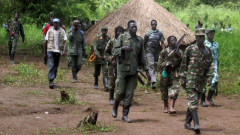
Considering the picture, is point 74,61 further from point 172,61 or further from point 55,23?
point 172,61

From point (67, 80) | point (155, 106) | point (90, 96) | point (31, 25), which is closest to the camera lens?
point (155, 106)

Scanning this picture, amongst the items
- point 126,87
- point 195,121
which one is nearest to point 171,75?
point 126,87

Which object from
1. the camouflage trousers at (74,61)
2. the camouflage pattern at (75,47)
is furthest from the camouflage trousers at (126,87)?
the camouflage trousers at (74,61)

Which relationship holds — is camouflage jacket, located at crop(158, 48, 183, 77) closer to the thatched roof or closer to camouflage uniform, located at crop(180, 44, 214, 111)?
camouflage uniform, located at crop(180, 44, 214, 111)

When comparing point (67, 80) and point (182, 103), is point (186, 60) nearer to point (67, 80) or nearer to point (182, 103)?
point (182, 103)

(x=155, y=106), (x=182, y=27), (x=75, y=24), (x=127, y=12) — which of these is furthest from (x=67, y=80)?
(x=182, y=27)

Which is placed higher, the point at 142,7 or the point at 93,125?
the point at 142,7

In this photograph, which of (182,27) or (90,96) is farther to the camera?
(182,27)

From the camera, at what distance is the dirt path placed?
19.9 ft

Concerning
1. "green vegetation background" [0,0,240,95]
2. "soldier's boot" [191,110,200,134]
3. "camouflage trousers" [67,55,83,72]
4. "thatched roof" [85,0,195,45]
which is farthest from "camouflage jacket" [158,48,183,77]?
"thatched roof" [85,0,195,45]

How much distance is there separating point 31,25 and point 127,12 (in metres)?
7.80

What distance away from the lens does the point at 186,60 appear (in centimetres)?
617

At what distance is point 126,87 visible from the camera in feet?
22.0

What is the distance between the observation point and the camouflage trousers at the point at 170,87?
7.52m
